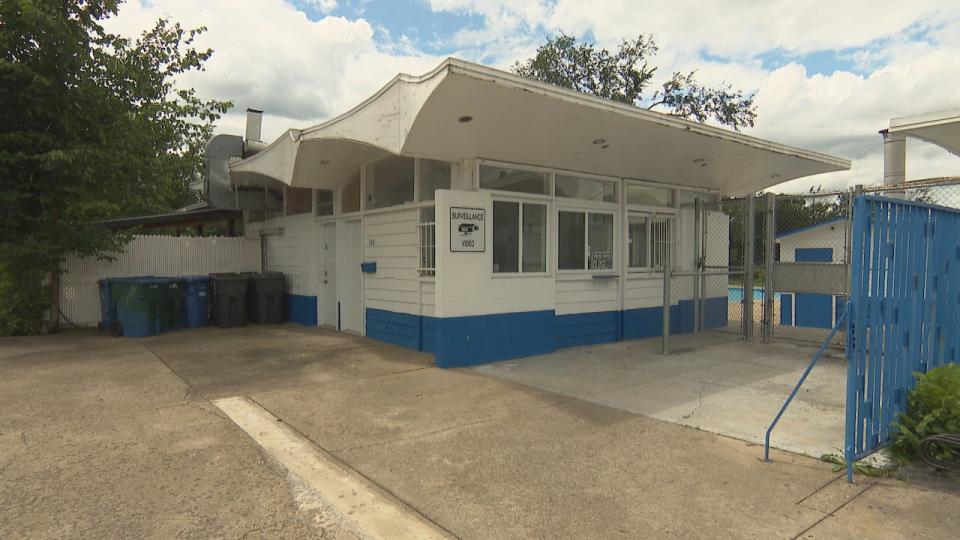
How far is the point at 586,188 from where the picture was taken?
8.79 meters

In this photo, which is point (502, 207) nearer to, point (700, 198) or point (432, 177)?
point (432, 177)

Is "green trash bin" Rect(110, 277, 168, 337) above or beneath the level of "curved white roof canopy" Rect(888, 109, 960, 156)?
beneath

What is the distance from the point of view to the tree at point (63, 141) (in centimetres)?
890

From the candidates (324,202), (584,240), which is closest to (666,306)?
(584,240)

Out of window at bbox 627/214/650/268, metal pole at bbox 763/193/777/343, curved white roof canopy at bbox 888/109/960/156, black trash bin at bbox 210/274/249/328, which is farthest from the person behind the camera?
black trash bin at bbox 210/274/249/328

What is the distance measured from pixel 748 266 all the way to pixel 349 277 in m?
7.17

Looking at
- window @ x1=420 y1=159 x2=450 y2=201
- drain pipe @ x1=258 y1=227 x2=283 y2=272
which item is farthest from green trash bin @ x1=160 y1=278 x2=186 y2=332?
window @ x1=420 y1=159 x2=450 y2=201

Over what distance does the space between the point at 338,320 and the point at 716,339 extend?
7.03 m

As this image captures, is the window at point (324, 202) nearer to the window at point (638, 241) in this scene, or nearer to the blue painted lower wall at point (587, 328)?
the blue painted lower wall at point (587, 328)

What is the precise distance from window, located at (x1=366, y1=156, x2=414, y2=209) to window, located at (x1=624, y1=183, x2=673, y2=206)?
3.74 meters

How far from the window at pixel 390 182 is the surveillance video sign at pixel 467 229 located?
1.40 meters

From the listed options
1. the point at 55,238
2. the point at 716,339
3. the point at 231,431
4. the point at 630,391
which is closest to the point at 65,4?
the point at 55,238

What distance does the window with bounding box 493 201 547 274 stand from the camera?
7.66 metres

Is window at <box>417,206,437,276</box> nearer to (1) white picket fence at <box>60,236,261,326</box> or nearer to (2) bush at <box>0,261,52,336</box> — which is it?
(1) white picket fence at <box>60,236,261,326</box>
